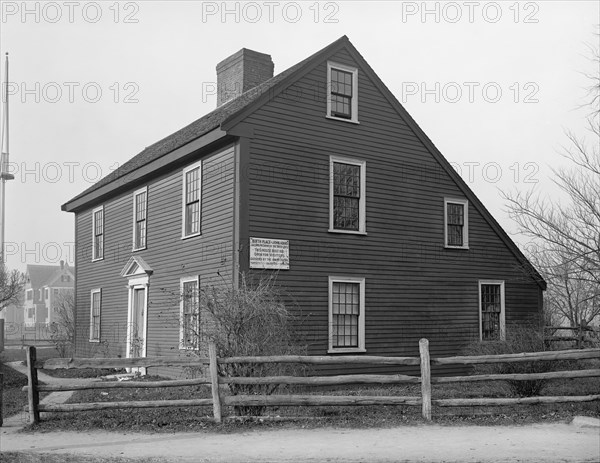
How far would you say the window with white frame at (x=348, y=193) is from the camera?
60.2 feet

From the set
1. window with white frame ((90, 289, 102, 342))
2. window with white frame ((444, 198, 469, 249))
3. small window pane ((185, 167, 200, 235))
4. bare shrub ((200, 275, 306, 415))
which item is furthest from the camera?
window with white frame ((90, 289, 102, 342))

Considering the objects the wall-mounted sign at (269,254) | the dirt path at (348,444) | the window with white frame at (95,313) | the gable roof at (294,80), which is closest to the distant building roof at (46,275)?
the window with white frame at (95,313)

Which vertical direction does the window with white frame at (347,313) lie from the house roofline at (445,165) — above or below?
below

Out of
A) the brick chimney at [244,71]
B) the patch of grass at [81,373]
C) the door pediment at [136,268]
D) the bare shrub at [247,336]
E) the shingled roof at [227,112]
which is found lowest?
the patch of grass at [81,373]

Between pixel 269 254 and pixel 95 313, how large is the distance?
1091 centimetres

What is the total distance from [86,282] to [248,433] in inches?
685

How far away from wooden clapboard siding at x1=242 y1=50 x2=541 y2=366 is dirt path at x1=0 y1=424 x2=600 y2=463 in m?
6.55

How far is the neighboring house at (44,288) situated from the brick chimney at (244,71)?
69083 millimetres

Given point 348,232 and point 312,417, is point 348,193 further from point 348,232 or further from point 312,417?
point 312,417

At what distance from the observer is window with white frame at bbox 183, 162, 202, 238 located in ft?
60.3

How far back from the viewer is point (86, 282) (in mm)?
26266

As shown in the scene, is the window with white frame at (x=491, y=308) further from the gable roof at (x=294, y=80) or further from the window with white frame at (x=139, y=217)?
the window with white frame at (x=139, y=217)

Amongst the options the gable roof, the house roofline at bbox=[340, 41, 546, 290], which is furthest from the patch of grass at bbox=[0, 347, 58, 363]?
the house roofline at bbox=[340, 41, 546, 290]

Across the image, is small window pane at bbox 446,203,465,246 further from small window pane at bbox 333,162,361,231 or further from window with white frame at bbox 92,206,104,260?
window with white frame at bbox 92,206,104,260
